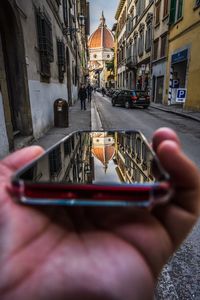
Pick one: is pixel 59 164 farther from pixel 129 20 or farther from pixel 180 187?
pixel 129 20

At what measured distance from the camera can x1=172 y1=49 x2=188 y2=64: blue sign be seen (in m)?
13.9

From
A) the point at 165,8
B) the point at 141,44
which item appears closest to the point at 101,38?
the point at 141,44

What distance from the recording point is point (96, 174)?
1.68 metres

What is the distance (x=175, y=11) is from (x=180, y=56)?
11.0 feet

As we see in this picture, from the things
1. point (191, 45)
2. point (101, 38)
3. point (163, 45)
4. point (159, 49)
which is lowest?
point (191, 45)

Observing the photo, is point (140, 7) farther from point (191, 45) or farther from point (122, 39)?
point (191, 45)

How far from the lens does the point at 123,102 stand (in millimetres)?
16797

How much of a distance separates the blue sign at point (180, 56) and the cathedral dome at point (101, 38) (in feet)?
268

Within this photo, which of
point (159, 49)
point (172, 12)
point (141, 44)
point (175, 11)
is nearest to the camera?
point (175, 11)

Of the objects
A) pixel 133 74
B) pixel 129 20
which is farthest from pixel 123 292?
pixel 129 20

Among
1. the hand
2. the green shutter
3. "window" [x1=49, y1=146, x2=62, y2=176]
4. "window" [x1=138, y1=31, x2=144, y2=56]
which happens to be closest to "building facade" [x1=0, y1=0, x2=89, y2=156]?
"window" [x1=49, y1=146, x2=62, y2=176]

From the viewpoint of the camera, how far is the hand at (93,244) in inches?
26.2

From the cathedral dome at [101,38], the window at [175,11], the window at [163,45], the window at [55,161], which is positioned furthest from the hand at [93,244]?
the cathedral dome at [101,38]

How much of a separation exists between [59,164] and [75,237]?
2.79ft
